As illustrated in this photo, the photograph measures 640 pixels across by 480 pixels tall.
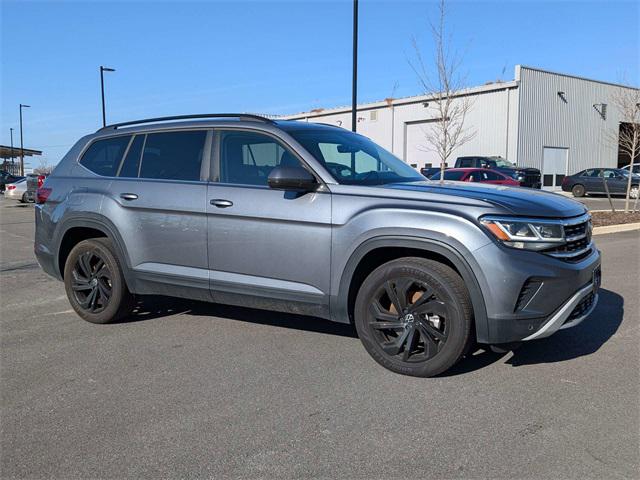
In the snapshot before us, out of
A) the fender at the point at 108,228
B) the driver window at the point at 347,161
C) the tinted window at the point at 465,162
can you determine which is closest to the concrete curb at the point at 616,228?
the driver window at the point at 347,161

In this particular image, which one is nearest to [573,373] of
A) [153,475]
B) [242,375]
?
[242,375]

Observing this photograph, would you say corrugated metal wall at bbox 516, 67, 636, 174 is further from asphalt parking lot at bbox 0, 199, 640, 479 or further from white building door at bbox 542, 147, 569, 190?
asphalt parking lot at bbox 0, 199, 640, 479

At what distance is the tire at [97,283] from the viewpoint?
5.30 m

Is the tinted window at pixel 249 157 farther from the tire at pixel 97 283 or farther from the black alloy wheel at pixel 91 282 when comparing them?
the black alloy wheel at pixel 91 282

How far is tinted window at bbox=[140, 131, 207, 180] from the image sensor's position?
16.2 feet

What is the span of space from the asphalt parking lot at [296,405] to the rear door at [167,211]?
596 millimetres

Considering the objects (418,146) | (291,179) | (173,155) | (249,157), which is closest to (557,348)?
(291,179)

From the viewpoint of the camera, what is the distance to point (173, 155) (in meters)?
5.10

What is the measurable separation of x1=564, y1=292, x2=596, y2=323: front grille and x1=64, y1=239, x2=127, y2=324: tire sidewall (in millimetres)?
3811

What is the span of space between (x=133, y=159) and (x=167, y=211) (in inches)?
32.4

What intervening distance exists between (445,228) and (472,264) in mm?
291

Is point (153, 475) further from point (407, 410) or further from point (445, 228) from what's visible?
point (445, 228)

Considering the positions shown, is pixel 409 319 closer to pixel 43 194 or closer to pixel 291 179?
pixel 291 179

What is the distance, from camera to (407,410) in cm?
346
